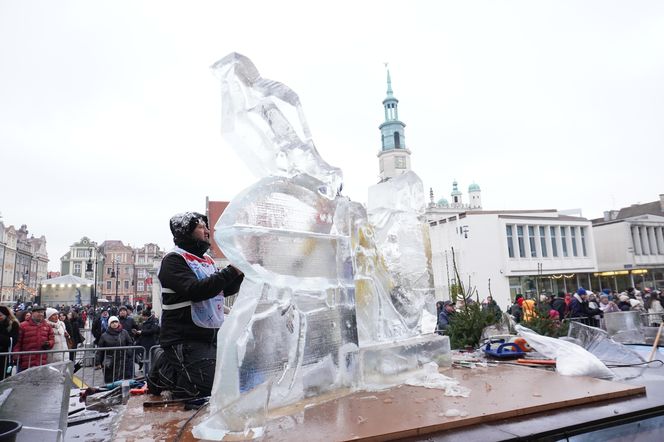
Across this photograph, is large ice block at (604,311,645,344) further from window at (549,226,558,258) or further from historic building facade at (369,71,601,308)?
window at (549,226,558,258)

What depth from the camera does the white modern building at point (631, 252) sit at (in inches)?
1601

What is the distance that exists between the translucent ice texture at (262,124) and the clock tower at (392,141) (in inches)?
2609

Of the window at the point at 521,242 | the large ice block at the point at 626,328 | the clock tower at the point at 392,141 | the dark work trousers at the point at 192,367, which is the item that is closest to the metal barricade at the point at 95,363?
the dark work trousers at the point at 192,367

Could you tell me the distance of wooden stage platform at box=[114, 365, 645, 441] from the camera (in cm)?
246

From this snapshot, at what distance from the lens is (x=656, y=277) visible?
4209cm

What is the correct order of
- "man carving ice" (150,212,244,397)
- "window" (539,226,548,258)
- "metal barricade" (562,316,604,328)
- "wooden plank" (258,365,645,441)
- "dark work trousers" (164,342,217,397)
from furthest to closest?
"window" (539,226,548,258), "metal barricade" (562,316,604,328), "dark work trousers" (164,342,217,397), "man carving ice" (150,212,244,397), "wooden plank" (258,365,645,441)

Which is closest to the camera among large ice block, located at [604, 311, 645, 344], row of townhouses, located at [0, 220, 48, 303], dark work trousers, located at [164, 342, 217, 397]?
dark work trousers, located at [164, 342, 217, 397]

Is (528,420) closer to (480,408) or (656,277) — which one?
(480,408)

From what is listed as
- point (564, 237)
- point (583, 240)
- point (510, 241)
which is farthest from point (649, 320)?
point (583, 240)

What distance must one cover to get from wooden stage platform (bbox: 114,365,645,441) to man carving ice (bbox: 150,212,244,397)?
0.25m

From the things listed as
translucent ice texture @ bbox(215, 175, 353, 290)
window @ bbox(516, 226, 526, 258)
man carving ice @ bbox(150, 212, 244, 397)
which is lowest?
man carving ice @ bbox(150, 212, 244, 397)

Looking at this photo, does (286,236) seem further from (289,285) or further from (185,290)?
(185,290)

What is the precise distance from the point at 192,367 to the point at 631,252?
48120 millimetres

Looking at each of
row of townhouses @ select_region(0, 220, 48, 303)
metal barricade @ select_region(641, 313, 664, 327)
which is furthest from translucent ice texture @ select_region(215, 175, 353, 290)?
row of townhouses @ select_region(0, 220, 48, 303)
